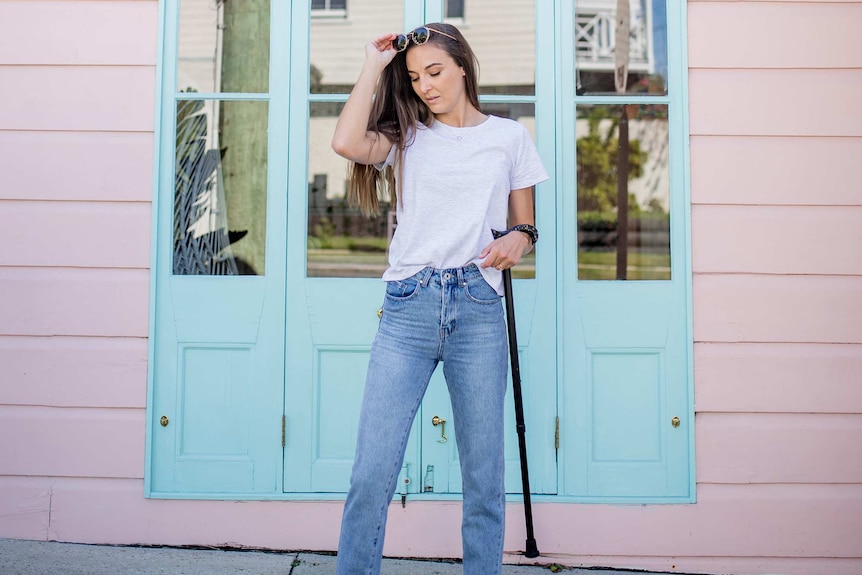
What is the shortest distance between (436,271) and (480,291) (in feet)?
0.46

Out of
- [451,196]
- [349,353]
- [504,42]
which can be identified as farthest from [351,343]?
[504,42]

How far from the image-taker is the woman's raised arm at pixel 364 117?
7.00 feet

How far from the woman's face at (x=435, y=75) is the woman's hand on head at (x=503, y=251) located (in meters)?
0.44

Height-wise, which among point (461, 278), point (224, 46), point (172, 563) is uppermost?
point (224, 46)

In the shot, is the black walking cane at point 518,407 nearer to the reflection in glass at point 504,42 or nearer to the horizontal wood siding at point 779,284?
the horizontal wood siding at point 779,284

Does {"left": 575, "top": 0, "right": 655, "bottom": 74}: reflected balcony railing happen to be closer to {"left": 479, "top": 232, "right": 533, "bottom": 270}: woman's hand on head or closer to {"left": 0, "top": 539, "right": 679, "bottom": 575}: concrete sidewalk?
{"left": 479, "top": 232, "right": 533, "bottom": 270}: woman's hand on head

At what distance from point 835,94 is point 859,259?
650 millimetres

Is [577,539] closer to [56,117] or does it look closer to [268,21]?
[268,21]

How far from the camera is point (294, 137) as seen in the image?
2.97 metres

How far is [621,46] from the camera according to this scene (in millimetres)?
3281

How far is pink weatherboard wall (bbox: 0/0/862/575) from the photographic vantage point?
2893 mm

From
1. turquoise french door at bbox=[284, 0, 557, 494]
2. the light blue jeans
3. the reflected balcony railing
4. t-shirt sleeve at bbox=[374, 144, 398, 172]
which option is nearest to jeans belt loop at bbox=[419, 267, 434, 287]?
the light blue jeans

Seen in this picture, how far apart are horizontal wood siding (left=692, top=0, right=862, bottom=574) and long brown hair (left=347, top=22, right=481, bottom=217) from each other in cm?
114

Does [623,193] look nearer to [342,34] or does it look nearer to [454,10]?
[454,10]
